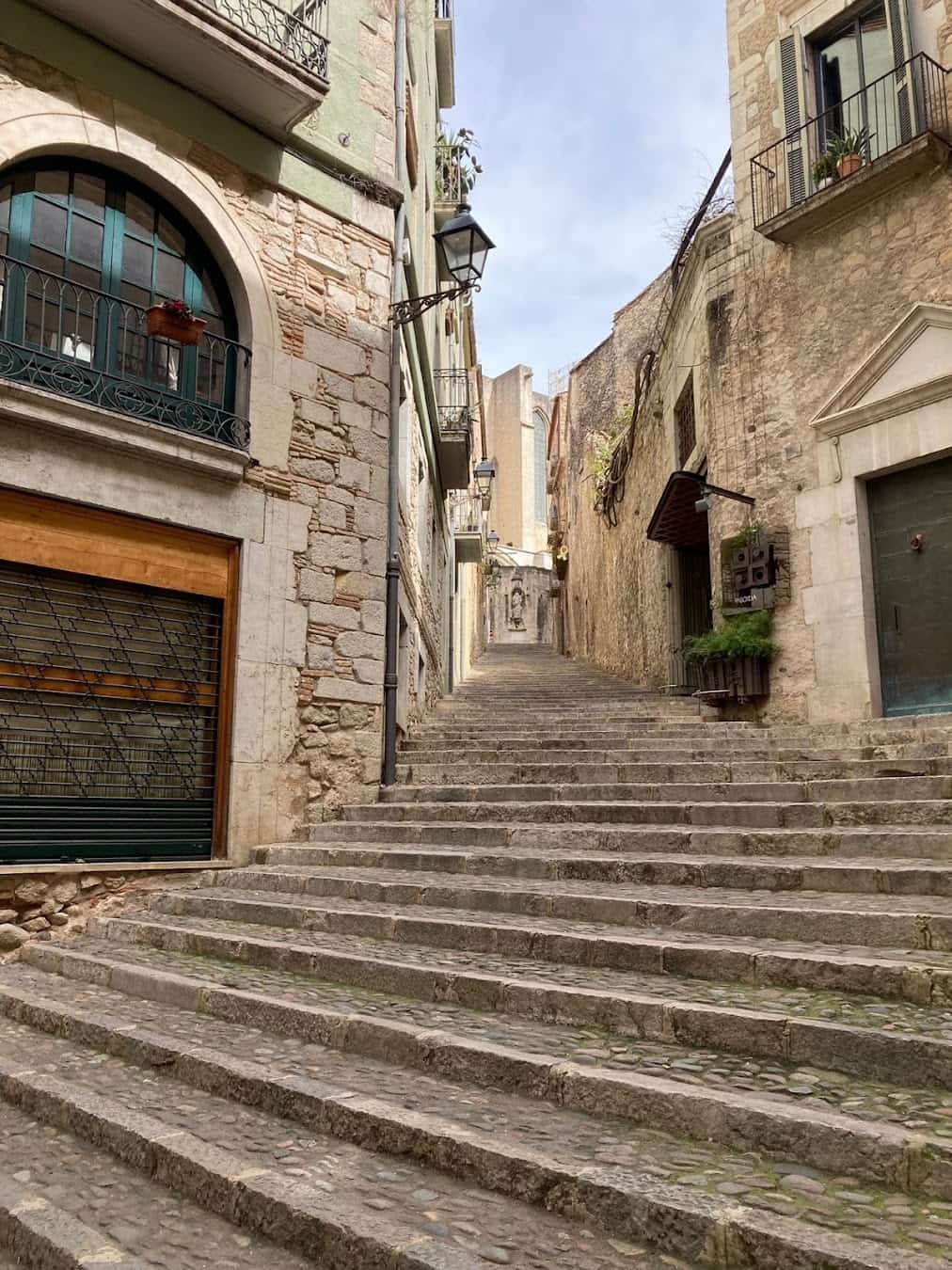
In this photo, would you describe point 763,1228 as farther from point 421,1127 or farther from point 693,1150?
point 421,1127

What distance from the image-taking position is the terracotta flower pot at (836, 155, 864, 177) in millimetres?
9547

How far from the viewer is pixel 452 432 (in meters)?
15.0

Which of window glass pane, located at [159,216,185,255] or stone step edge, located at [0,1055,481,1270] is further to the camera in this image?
window glass pane, located at [159,216,185,255]

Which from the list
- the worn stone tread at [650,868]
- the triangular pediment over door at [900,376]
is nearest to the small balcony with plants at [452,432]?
the triangular pediment over door at [900,376]

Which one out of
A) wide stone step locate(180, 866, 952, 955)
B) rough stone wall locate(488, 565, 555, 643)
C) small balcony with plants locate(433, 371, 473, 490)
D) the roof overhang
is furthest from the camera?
rough stone wall locate(488, 565, 555, 643)

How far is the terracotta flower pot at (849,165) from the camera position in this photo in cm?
955

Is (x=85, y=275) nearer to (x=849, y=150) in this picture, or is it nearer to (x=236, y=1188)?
(x=236, y=1188)

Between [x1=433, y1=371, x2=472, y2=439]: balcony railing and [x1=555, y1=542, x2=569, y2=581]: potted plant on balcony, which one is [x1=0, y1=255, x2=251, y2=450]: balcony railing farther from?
[x1=555, y1=542, x2=569, y2=581]: potted plant on balcony

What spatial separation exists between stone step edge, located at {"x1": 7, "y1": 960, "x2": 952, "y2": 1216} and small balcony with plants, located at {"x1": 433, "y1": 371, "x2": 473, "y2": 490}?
40.3 feet

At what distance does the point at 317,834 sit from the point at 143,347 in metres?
3.79

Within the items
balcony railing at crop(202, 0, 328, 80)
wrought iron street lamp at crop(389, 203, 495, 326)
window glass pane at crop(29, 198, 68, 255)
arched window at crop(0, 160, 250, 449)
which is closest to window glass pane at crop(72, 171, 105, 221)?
arched window at crop(0, 160, 250, 449)

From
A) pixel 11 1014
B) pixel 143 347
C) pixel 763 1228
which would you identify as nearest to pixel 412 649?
pixel 143 347

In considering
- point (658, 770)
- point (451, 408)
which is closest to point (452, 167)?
point (451, 408)

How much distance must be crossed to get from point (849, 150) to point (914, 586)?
4.61m
